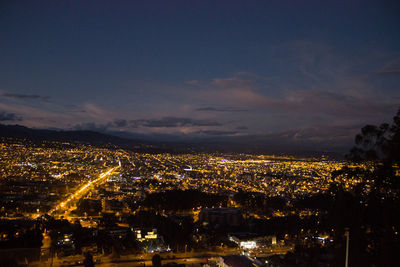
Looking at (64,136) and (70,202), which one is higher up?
(64,136)

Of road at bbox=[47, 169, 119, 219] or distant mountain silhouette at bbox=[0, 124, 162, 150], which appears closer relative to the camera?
road at bbox=[47, 169, 119, 219]

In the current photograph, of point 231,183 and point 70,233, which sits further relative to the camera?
point 231,183

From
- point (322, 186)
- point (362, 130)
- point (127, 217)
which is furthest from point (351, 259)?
point (322, 186)

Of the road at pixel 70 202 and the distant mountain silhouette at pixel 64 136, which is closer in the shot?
the road at pixel 70 202

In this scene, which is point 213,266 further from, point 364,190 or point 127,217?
point 127,217

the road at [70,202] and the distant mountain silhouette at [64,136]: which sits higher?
the distant mountain silhouette at [64,136]

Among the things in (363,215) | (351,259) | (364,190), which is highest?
(364,190)

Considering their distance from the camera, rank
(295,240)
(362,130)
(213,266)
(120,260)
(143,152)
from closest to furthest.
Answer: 1. (362,130)
2. (213,266)
3. (120,260)
4. (295,240)
5. (143,152)

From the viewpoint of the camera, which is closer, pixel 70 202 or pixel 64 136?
pixel 70 202

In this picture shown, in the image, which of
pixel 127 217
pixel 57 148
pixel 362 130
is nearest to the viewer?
pixel 362 130

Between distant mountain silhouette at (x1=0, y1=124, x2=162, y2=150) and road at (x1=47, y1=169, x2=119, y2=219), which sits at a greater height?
distant mountain silhouette at (x1=0, y1=124, x2=162, y2=150)

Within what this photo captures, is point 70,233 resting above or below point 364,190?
below
